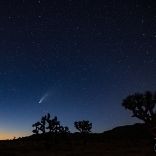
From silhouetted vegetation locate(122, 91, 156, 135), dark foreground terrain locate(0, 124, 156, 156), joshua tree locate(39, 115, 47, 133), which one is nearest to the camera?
silhouetted vegetation locate(122, 91, 156, 135)

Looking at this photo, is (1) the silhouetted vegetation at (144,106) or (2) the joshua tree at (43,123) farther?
(2) the joshua tree at (43,123)

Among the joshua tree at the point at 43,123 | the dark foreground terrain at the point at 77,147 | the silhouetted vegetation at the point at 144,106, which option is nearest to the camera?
the silhouetted vegetation at the point at 144,106

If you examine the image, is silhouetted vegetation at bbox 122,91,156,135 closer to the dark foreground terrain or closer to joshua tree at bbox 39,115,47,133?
the dark foreground terrain

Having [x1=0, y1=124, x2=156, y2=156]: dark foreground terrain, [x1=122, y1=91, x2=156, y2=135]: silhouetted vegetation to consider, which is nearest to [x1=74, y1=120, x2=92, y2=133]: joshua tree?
[x1=0, y1=124, x2=156, y2=156]: dark foreground terrain

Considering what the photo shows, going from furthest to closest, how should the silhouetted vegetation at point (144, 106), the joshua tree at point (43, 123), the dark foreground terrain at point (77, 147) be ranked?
the joshua tree at point (43, 123) < the dark foreground terrain at point (77, 147) < the silhouetted vegetation at point (144, 106)

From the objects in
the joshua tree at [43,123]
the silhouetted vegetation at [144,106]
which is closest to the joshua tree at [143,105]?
the silhouetted vegetation at [144,106]

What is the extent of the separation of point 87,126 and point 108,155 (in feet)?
75.1

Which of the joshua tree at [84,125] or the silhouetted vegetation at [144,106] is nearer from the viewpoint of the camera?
the silhouetted vegetation at [144,106]

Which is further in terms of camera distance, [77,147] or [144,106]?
[77,147]

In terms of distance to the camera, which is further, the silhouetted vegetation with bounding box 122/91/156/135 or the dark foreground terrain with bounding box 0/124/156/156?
the dark foreground terrain with bounding box 0/124/156/156

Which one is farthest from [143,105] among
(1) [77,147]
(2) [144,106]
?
(1) [77,147]

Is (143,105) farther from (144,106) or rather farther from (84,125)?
(84,125)

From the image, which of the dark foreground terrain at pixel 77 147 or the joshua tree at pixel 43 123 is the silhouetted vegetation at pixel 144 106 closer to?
the dark foreground terrain at pixel 77 147

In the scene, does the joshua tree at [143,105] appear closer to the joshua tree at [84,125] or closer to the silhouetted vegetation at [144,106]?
the silhouetted vegetation at [144,106]
